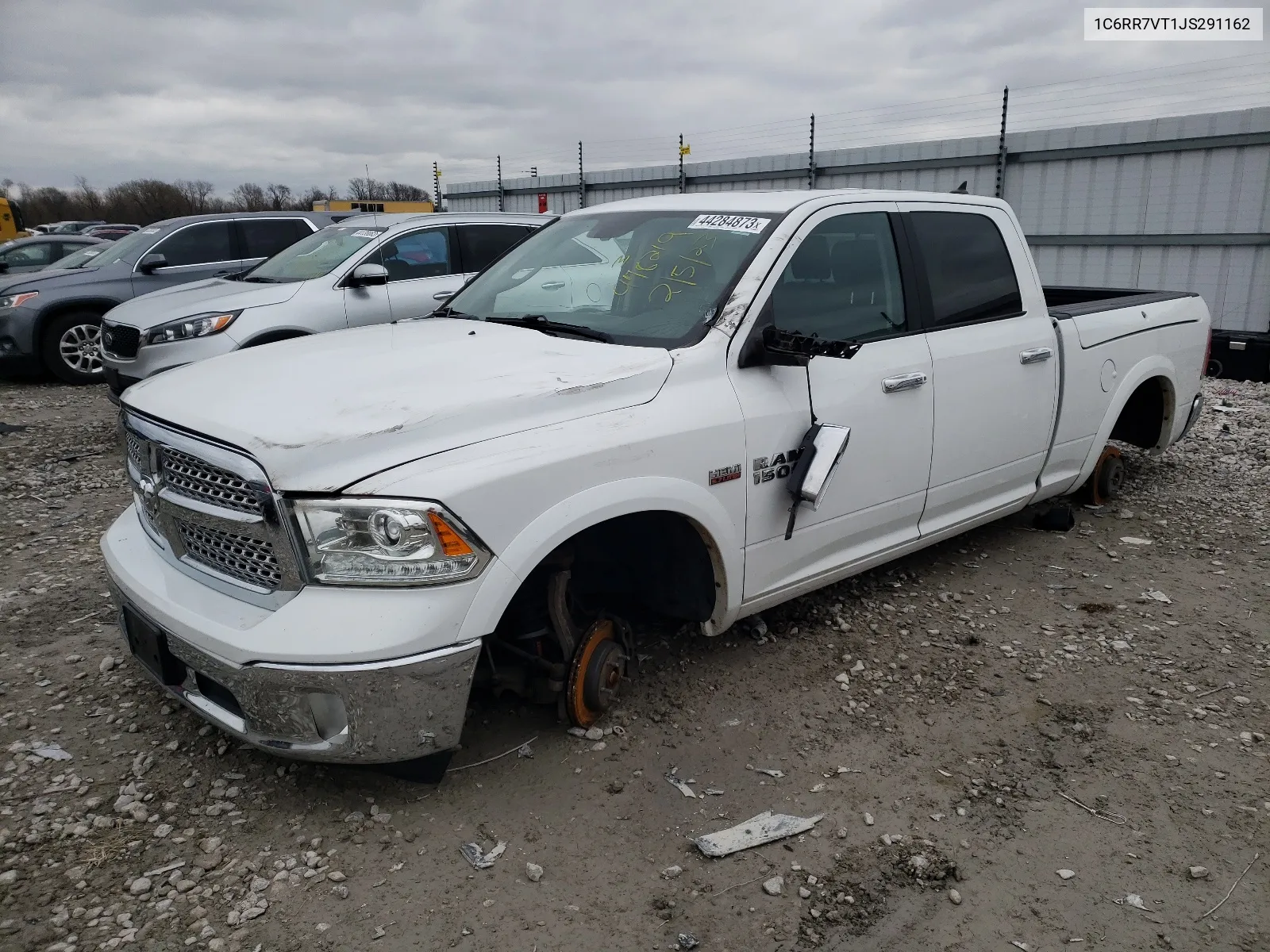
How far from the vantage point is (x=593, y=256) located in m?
3.90

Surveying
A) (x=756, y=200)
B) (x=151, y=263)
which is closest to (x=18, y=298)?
(x=151, y=263)

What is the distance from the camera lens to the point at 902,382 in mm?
3777

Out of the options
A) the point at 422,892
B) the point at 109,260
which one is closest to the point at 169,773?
the point at 422,892

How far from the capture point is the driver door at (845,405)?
3344mm

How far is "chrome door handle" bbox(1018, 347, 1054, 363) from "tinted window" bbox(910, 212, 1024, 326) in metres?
0.21

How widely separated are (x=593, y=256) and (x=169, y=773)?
251 cm

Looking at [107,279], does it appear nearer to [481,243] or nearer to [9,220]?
[481,243]

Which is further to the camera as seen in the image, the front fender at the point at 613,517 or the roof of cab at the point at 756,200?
the roof of cab at the point at 756,200

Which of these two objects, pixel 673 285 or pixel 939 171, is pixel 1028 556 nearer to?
pixel 673 285

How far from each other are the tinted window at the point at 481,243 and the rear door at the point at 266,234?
140 inches

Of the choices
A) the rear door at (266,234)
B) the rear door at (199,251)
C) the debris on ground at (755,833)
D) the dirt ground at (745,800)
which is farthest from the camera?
the rear door at (266,234)

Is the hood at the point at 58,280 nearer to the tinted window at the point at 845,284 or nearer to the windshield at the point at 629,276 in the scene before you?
the windshield at the point at 629,276

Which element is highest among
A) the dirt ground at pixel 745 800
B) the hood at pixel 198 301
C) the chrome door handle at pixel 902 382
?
the hood at pixel 198 301

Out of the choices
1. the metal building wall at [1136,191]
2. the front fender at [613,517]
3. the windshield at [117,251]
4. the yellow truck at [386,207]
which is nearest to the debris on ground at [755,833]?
the front fender at [613,517]
